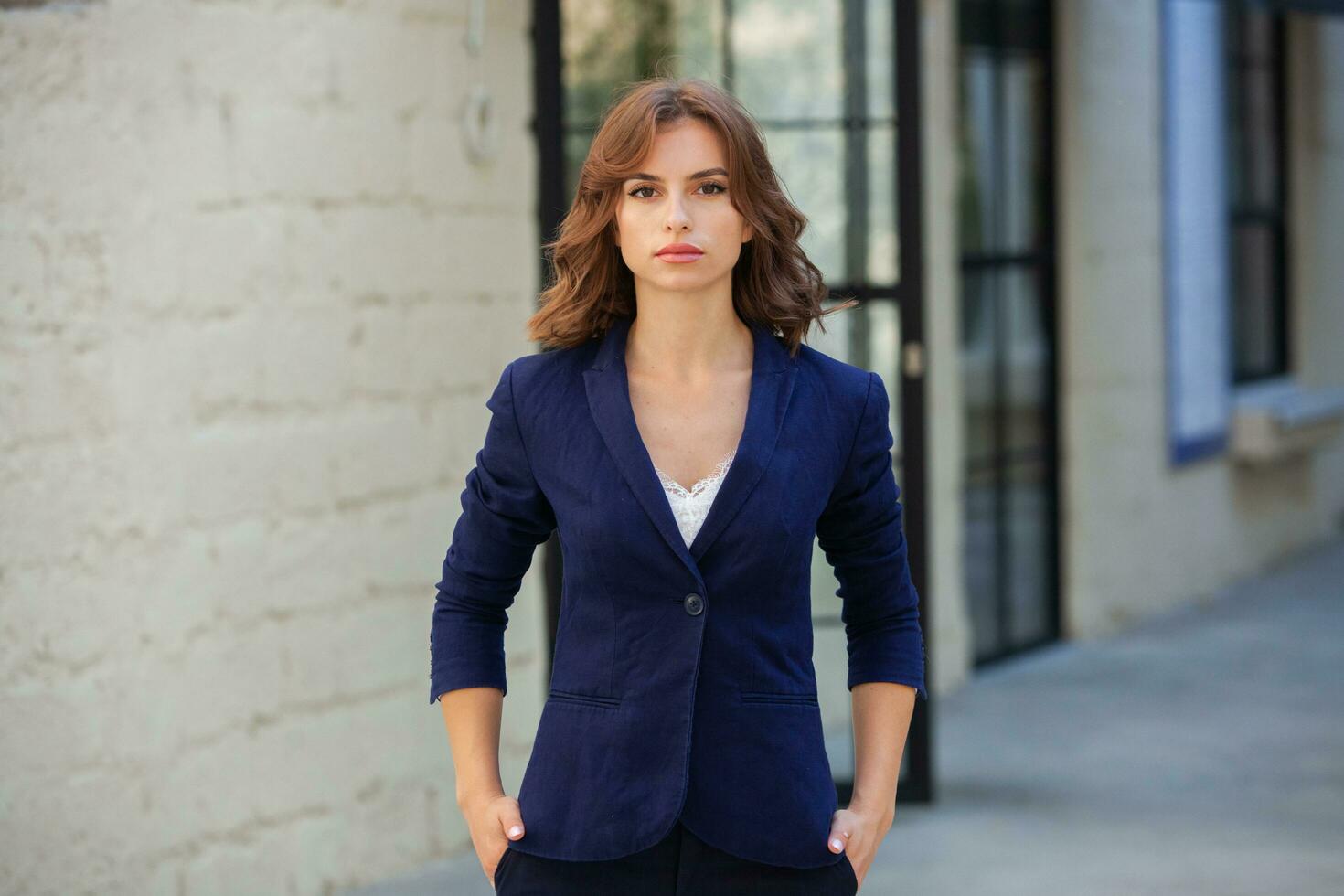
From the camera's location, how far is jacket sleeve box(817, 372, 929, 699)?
1.86m

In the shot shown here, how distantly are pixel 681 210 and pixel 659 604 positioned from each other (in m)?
0.39

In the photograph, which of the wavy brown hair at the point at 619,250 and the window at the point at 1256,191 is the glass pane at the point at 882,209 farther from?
the window at the point at 1256,191

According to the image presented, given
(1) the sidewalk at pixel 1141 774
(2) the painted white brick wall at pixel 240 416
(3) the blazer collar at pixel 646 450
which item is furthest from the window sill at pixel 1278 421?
(3) the blazer collar at pixel 646 450

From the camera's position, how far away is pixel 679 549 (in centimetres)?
174

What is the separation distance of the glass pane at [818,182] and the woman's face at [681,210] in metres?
→ 2.56

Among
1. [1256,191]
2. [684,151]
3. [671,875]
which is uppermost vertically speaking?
[1256,191]

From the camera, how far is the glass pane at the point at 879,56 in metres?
4.36

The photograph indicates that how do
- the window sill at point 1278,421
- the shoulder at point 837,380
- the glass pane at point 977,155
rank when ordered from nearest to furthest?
the shoulder at point 837,380 < the glass pane at point 977,155 < the window sill at point 1278,421

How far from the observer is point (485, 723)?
6.08 feet

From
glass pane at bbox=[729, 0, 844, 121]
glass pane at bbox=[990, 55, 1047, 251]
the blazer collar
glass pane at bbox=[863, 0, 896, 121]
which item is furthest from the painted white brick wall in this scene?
glass pane at bbox=[990, 55, 1047, 251]

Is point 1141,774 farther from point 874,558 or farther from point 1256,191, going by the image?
point 1256,191

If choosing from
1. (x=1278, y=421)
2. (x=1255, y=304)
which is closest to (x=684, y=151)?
(x=1278, y=421)

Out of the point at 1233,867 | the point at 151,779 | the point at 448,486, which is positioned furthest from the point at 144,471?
the point at 1233,867

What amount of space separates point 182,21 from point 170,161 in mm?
259
